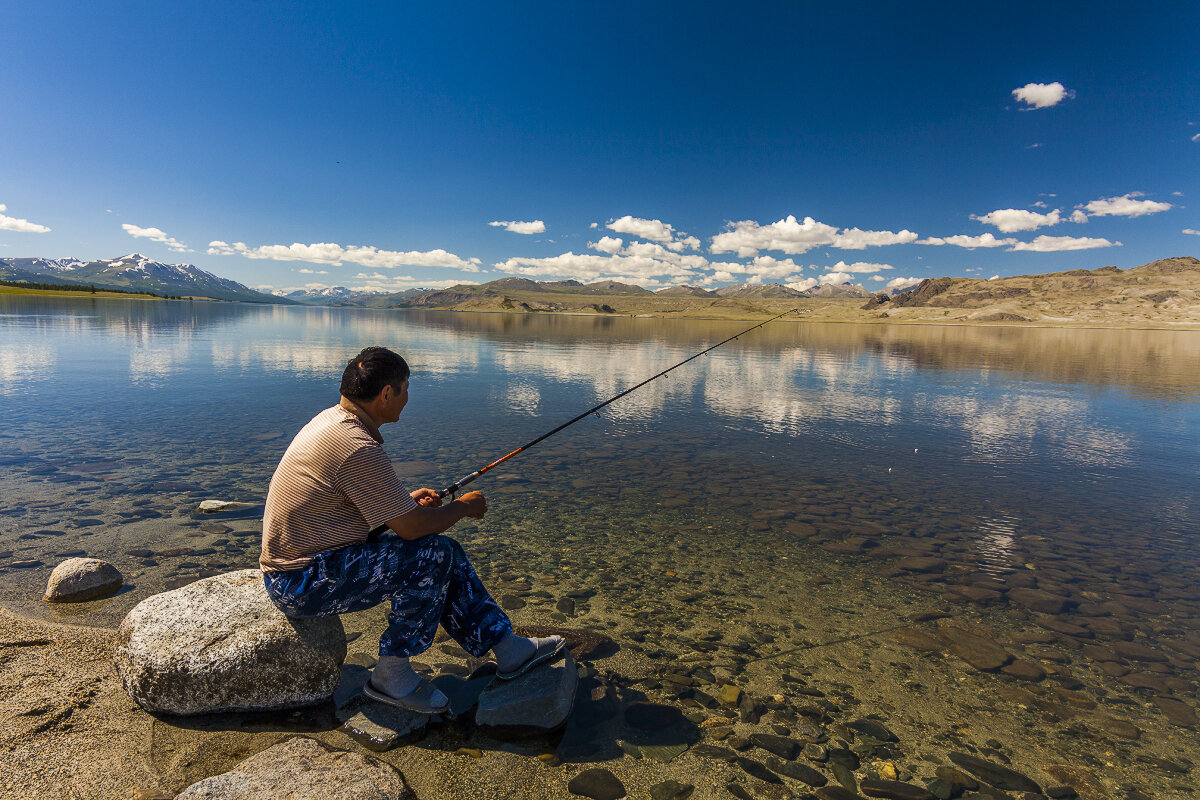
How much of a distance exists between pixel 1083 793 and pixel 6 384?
3189 cm

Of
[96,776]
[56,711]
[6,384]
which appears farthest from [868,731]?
[6,384]

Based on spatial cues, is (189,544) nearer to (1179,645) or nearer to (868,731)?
(868,731)

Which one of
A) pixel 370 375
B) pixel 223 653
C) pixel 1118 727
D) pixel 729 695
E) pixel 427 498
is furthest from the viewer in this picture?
pixel 729 695

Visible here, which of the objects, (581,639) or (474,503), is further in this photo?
(581,639)

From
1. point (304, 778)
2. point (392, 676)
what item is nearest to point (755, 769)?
point (392, 676)

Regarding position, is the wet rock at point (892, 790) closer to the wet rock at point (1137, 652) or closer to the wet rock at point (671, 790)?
the wet rock at point (671, 790)

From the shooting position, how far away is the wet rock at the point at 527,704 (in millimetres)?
5031

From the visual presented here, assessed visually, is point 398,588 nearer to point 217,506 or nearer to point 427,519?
point 427,519

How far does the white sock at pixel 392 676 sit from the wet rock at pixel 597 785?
167cm

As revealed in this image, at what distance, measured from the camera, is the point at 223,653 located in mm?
4785

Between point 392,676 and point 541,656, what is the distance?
1350 millimetres

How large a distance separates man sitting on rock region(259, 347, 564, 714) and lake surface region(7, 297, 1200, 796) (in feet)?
8.23

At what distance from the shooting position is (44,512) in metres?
9.66

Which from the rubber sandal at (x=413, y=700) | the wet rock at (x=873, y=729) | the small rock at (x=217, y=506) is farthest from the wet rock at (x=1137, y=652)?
the small rock at (x=217, y=506)
